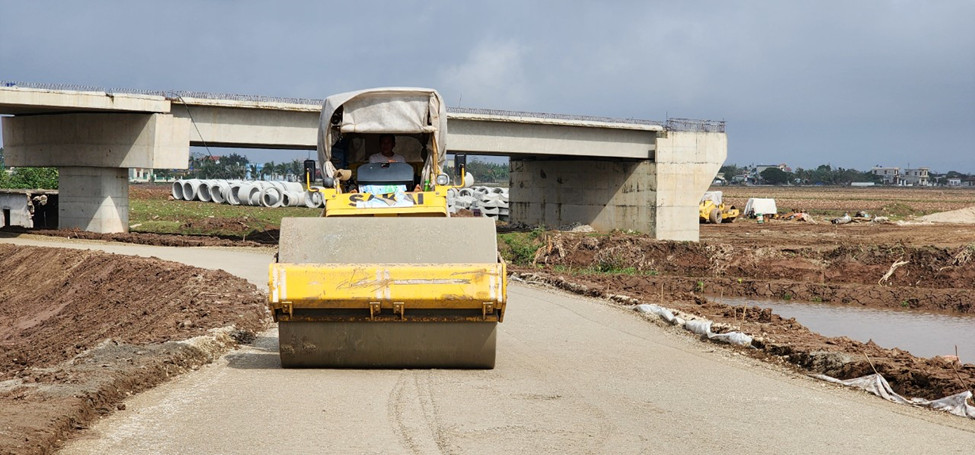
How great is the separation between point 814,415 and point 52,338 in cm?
1502

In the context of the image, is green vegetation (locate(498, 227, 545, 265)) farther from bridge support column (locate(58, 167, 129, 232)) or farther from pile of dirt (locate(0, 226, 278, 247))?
bridge support column (locate(58, 167, 129, 232))

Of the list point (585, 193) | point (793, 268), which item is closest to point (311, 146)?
point (585, 193)

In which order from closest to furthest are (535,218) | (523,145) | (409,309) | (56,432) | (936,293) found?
(56,432), (409,309), (936,293), (523,145), (535,218)

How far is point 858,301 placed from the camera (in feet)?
95.7

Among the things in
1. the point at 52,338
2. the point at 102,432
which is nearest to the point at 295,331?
the point at 102,432

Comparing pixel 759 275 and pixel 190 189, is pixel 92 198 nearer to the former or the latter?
pixel 759 275

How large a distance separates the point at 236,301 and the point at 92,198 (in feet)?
77.5

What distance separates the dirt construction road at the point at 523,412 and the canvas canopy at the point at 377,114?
3.55m

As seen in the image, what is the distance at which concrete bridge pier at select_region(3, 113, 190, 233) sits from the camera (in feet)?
127

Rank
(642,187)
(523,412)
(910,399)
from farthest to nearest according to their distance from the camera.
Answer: (642,187), (910,399), (523,412)

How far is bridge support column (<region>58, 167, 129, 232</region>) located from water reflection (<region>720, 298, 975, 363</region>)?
2351 centimetres

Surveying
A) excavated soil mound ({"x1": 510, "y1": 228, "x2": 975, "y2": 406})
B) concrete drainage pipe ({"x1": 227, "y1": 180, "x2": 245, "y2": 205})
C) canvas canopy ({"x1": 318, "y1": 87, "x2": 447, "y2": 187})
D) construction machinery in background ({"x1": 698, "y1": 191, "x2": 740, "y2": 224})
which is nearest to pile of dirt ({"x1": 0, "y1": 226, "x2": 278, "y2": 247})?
excavated soil mound ({"x1": 510, "y1": 228, "x2": 975, "y2": 406})

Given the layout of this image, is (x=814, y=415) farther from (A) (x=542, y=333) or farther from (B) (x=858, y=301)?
(B) (x=858, y=301)

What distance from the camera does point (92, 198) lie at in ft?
130
